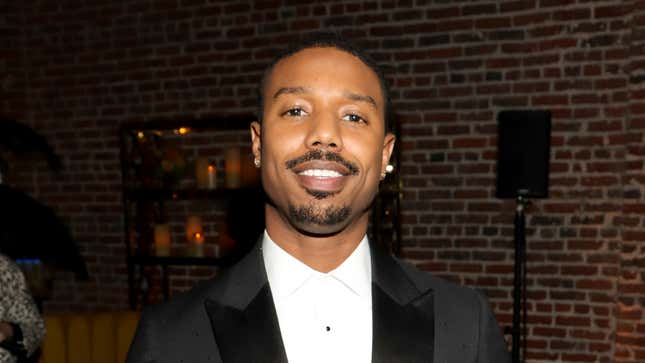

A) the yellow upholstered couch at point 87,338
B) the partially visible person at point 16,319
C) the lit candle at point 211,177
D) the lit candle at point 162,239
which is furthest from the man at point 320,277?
the lit candle at point 162,239

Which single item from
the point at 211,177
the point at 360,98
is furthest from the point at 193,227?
the point at 360,98

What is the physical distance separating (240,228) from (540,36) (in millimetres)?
1945

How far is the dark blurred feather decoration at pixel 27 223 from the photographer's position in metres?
2.91

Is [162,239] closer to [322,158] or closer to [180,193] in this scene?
[180,193]

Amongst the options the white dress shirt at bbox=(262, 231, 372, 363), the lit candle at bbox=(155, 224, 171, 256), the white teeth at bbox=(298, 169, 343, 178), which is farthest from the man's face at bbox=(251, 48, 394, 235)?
the lit candle at bbox=(155, 224, 171, 256)

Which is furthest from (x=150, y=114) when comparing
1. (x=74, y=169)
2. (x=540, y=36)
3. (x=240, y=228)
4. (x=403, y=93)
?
(x=540, y=36)

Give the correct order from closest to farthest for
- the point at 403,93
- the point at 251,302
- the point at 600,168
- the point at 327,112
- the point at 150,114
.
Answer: the point at 327,112 → the point at 251,302 → the point at 600,168 → the point at 403,93 → the point at 150,114

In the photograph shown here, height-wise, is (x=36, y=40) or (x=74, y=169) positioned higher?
(x=36, y=40)

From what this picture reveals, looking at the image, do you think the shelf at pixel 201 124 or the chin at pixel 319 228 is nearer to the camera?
the chin at pixel 319 228

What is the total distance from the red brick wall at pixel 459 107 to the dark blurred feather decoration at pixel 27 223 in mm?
371

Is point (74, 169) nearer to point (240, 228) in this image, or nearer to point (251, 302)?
point (240, 228)

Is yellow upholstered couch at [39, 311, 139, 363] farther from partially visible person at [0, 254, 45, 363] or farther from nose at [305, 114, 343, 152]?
nose at [305, 114, 343, 152]

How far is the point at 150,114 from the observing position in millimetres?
3340

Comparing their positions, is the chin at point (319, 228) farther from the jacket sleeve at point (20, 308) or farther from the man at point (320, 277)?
the jacket sleeve at point (20, 308)
